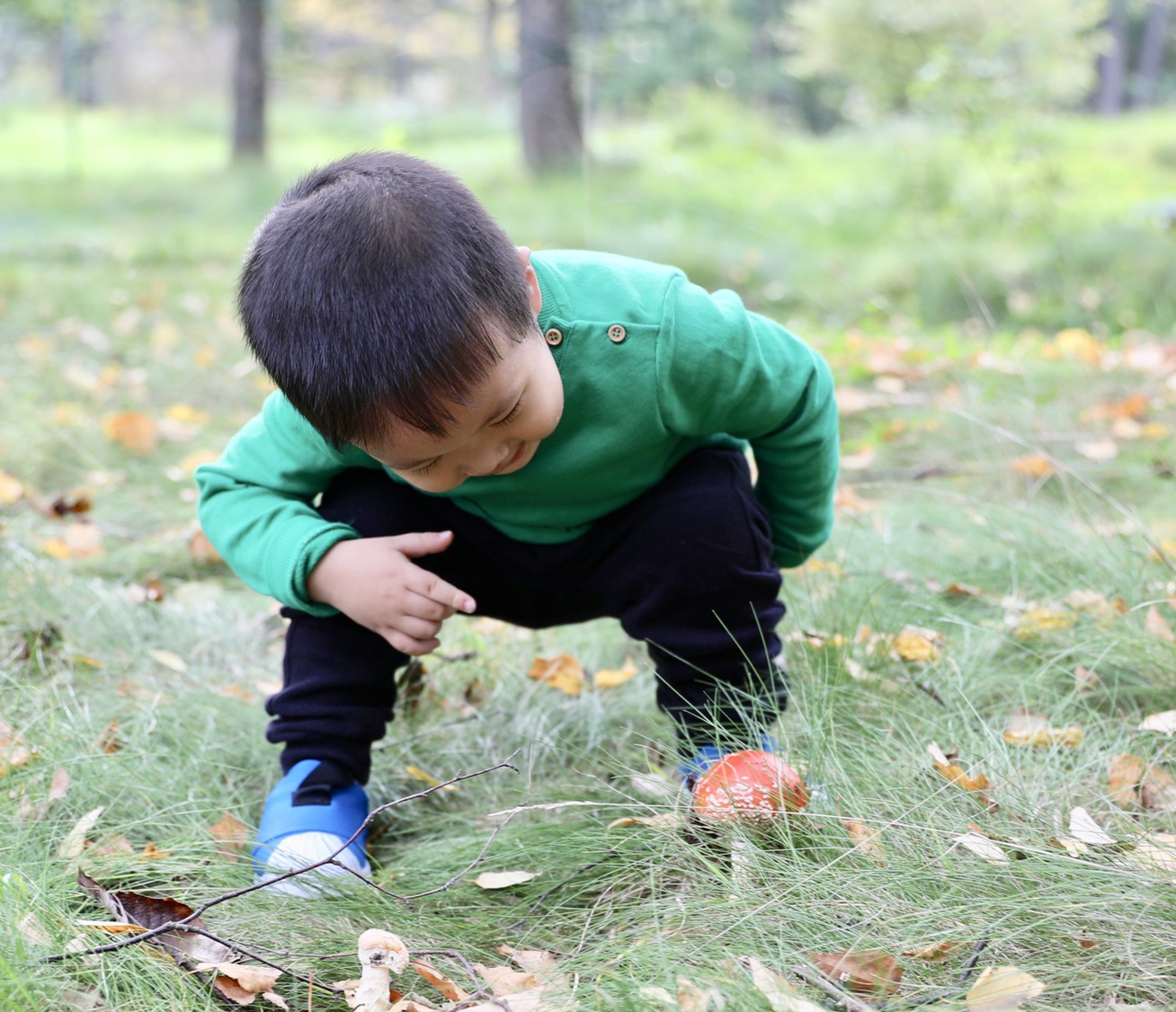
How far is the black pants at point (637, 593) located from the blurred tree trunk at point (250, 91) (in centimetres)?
1037

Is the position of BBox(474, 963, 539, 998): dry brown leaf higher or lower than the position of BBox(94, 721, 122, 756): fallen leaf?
higher

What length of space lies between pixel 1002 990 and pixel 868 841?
0.74ft

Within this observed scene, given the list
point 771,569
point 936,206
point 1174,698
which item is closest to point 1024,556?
point 1174,698

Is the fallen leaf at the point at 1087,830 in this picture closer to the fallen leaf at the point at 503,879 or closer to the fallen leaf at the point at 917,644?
the fallen leaf at the point at 917,644

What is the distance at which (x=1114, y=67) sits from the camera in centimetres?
2286

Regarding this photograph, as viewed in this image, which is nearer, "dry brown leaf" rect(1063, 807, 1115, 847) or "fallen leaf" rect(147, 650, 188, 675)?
"dry brown leaf" rect(1063, 807, 1115, 847)

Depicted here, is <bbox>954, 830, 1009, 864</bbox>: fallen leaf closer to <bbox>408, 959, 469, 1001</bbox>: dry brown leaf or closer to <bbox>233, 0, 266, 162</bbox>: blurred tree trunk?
<bbox>408, 959, 469, 1001</bbox>: dry brown leaf

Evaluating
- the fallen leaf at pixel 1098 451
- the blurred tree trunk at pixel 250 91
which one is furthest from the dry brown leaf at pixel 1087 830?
the blurred tree trunk at pixel 250 91

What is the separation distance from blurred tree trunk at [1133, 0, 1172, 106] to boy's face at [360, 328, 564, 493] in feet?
81.0

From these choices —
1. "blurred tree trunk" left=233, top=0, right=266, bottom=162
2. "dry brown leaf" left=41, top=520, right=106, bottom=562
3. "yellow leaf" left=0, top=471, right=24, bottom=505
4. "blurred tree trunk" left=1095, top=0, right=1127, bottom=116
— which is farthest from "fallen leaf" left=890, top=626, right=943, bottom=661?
"blurred tree trunk" left=1095, top=0, right=1127, bottom=116

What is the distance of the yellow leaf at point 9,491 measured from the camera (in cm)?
277

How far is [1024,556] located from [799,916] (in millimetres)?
1144

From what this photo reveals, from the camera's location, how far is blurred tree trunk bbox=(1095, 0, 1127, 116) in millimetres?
21950

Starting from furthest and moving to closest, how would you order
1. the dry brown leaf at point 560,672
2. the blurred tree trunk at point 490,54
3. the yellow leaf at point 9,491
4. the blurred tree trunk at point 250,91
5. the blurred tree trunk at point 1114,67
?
the blurred tree trunk at point 490,54 < the blurred tree trunk at point 1114,67 < the blurred tree trunk at point 250,91 < the yellow leaf at point 9,491 < the dry brown leaf at point 560,672
